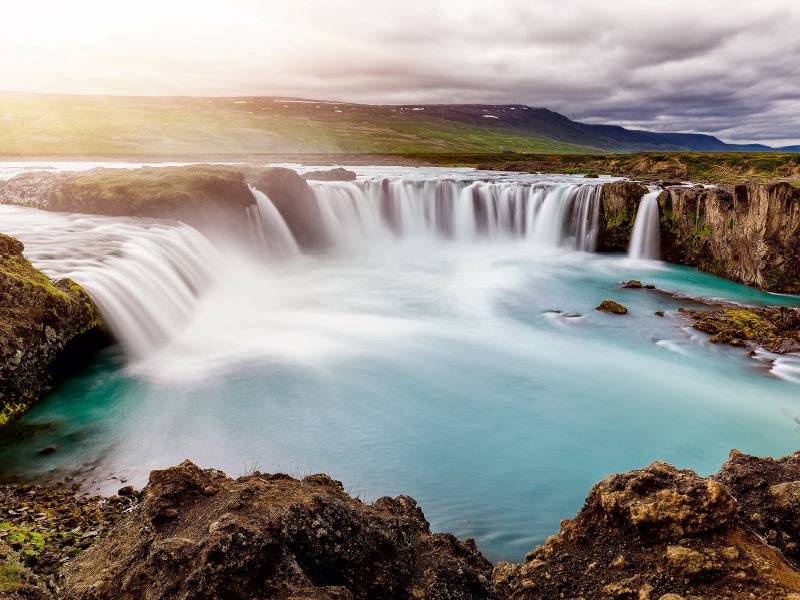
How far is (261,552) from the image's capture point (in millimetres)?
3480

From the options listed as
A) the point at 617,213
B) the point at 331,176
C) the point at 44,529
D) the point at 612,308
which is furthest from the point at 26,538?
the point at 331,176

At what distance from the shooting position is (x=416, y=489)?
8680 millimetres

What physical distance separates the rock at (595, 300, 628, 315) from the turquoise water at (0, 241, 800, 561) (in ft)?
1.04

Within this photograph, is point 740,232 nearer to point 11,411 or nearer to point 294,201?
point 294,201

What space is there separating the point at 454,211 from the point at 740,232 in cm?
1797

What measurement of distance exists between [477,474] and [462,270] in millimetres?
18392

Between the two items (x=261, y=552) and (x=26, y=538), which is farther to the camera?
(x=26, y=538)

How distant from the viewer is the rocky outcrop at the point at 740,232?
20.5 metres

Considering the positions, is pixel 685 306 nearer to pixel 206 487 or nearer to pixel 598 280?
pixel 598 280

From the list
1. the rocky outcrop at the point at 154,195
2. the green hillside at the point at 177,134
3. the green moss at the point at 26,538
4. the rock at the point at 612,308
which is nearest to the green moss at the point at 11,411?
the green moss at the point at 26,538

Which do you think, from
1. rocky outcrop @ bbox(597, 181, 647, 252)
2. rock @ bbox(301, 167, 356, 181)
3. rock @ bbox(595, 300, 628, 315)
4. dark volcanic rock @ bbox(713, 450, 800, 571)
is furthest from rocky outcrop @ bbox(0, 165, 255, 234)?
dark volcanic rock @ bbox(713, 450, 800, 571)

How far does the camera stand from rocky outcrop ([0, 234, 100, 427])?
956cm

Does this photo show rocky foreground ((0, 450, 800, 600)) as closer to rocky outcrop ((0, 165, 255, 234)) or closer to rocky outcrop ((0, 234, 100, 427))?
rocky outcrop ((0, 234, 100, 427))

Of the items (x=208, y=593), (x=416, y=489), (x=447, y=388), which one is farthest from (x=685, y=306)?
(x=208, y=593)
